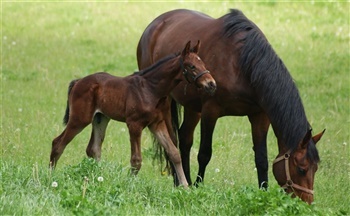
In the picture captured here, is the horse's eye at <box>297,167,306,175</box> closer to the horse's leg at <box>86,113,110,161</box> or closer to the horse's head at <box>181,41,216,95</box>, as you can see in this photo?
the horse's head at <box>181,41,216,95</box>

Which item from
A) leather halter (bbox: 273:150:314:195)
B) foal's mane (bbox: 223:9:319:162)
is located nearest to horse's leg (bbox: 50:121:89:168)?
foal's mane (bbox: 223:9:319:162)

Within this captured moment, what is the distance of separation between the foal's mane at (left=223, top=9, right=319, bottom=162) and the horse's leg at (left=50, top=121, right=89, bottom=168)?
5.36ft

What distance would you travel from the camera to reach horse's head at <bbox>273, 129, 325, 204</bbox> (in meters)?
7.23

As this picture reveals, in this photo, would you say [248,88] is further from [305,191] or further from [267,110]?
[305,191]

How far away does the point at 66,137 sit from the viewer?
8016 millimetres

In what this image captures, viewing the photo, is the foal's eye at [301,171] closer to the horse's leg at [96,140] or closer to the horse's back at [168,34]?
the horse's leg at [96,140]

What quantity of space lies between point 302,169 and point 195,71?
123 cm

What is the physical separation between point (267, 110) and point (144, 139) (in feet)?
11.0

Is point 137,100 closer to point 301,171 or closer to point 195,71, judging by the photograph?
point 195,71

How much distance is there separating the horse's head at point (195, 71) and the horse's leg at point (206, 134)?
1.01 meters

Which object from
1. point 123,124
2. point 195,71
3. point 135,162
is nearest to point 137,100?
point 135,162

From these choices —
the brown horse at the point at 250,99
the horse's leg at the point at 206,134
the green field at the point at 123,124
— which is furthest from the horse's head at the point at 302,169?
the horse's leg at the point at 206,134

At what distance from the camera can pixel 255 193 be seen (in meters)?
6.52

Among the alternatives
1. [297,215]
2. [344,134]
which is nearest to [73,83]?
[297,215]
